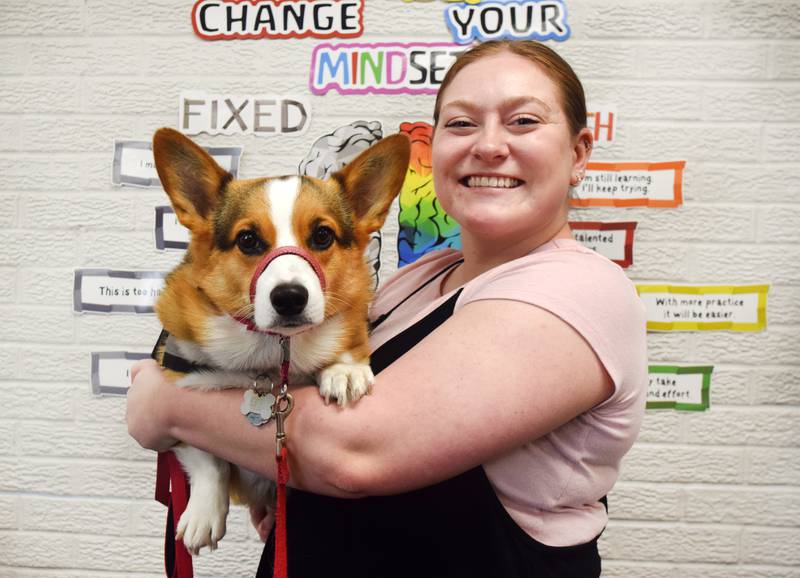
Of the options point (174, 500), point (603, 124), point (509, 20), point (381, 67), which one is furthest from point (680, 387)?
point (174, 500)

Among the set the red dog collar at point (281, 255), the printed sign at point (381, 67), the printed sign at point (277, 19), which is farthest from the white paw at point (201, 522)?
the printed sign at point (277, 19)

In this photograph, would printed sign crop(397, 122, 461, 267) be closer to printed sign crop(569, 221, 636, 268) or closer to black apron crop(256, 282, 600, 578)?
printed sign crop(569, 221, 636, 268)

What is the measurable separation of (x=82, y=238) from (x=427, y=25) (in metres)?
1.16

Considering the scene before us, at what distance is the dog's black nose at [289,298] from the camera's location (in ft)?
2.58

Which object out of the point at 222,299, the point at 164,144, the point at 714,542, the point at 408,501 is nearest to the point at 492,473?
the point at 408,501

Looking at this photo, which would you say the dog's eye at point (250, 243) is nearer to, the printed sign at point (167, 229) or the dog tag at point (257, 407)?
the dog tag at point (257, 407)

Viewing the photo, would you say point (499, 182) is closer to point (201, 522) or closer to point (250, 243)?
point (250, 243)

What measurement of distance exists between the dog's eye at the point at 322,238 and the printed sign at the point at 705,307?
0.99 meters

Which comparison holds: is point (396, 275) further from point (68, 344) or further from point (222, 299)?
point (68, 344)

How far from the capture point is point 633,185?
1564mm

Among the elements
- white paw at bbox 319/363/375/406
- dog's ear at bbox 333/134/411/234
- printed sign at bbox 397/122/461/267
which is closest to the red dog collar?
white paw at bbox 319/363/375/406

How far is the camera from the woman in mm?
721

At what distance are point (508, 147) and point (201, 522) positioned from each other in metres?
0.79

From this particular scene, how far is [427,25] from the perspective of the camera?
1.57 metres
